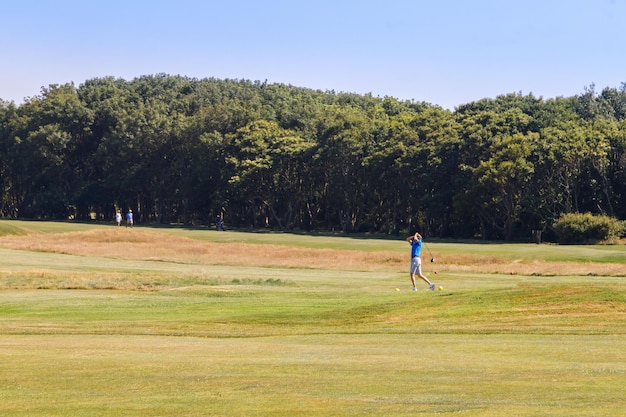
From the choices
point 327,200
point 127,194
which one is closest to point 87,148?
point 127,194

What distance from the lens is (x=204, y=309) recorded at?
31.1 meters

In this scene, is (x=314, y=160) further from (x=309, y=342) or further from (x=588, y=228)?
(x=309, y=342)

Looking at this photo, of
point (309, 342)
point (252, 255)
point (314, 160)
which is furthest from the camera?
point (314, 160)

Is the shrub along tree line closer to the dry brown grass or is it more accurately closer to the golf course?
the dry brown grass

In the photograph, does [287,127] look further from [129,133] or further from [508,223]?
[508,223]

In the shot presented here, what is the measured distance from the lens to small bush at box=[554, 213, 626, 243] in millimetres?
→ 76000

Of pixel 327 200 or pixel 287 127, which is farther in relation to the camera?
pixel 287 127

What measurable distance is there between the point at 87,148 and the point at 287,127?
3321 cm

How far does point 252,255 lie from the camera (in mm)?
60875

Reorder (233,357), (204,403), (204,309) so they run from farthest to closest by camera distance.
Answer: (204,309) → (233,357) → (204,403)

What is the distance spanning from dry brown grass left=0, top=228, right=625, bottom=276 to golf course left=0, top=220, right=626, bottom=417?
67cm

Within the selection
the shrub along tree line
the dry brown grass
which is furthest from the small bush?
the dry brown grass

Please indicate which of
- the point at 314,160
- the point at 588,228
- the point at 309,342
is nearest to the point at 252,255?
the point at 588,228

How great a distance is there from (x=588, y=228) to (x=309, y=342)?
193 ft
